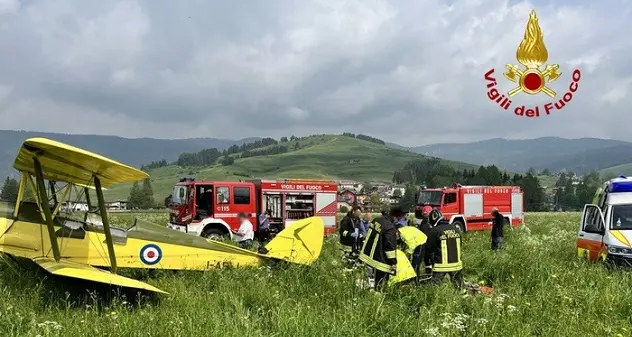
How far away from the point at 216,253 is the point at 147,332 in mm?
4370

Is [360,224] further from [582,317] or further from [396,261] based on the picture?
[582,317]

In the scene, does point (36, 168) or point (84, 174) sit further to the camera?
point (84, 174)

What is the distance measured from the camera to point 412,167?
182 metres

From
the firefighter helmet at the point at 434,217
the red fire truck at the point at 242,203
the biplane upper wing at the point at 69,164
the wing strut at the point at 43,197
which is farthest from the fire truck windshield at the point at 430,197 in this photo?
the wing strut at the point at 43,197

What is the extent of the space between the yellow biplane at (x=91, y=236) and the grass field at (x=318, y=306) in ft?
1.26

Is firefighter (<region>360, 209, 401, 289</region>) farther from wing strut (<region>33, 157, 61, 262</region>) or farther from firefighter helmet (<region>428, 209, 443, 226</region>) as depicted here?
wing strut (<region>33, 157, 61, 262</region>)

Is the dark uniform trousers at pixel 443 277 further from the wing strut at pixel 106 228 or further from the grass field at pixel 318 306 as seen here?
the wing strut at pixel 106 228

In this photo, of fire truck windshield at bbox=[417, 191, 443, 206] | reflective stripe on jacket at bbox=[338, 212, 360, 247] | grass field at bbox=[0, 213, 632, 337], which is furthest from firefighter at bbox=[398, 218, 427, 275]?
fire truck windshield at bbox=[417, 191, 443, 206]

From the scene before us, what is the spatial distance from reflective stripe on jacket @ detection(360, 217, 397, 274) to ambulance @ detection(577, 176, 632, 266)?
437 cm

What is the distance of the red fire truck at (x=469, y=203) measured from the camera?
81.5 feet

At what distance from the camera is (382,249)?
7.50 metres

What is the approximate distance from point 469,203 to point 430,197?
6.06ft

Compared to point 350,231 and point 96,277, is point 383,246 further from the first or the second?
point 350,231

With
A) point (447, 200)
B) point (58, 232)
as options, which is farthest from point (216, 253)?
point (447, 200)
